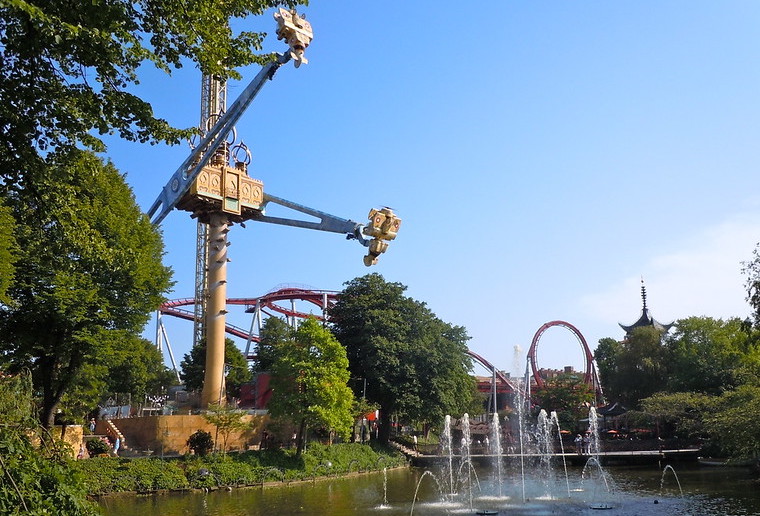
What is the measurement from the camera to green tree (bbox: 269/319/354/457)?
2938cm

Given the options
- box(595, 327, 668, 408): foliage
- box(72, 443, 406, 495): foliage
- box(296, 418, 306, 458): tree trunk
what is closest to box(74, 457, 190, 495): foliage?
box(72, 443, 406, 495): foliage

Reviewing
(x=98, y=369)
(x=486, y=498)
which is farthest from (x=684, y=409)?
(x=98, y=369)

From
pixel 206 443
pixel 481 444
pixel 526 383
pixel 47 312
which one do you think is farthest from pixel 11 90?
pixel 526 383

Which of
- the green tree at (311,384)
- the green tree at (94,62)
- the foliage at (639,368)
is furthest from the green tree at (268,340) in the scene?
the green tree at (94,62)

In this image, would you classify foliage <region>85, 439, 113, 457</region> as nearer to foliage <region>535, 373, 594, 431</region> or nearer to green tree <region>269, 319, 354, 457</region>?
green tree <region>269, 319, 354, 457</region>

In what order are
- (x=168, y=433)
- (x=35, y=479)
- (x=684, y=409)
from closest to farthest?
(x=35, y=479)
(x=168, y=433)
(x=684, y=409)

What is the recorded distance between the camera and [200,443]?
2691 cm

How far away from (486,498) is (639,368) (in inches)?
1417

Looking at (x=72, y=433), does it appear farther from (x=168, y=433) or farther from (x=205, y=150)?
(x=205, y=150)

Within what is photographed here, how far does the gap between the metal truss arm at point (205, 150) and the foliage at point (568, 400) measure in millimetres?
34455

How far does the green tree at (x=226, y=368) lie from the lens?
4325 centimetres

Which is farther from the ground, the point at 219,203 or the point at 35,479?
the point at 219,203

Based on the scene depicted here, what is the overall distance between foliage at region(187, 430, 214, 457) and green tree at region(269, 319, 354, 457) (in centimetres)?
367

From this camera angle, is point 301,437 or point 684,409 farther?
point 684,409
